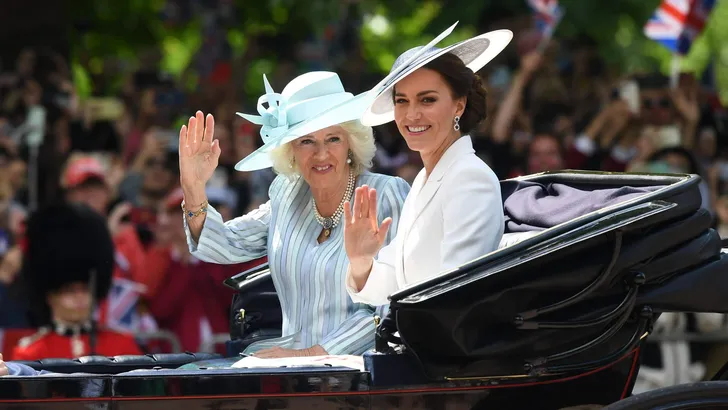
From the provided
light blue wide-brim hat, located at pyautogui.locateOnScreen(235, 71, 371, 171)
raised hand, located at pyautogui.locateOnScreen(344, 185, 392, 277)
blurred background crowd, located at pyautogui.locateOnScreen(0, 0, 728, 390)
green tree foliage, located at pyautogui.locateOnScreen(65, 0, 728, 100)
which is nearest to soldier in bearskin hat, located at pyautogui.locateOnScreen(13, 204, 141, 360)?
blurred background crowd, located at pyautogui.locateOnScreen(0, 0, 728, 390)

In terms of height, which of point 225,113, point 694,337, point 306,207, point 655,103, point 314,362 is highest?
point 225,113

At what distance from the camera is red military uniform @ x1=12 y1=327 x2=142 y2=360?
21.6 feet

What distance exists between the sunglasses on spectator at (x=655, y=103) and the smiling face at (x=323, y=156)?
19.5 feet

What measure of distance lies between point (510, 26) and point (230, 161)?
2.77 metres

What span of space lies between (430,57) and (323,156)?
0.79 meters

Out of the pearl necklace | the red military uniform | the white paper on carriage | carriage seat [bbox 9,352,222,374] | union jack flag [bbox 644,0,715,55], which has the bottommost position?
the white paper on carriage

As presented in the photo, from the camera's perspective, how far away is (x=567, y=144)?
10.2 metres

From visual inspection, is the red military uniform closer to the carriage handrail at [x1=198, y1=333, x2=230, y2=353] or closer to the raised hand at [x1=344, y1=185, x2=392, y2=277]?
the carriage handrail at [x1=198, y1=333, x2=230, y2=353]

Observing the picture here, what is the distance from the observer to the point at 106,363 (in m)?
4.76

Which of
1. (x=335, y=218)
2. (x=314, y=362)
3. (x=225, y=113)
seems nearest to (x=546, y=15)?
(x=225, y=113)

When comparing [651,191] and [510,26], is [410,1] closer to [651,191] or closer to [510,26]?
[510,26]

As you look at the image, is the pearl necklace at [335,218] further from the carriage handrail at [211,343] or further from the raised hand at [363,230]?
the carriage handrail at [211,343]

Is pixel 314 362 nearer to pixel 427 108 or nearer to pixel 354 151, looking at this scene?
pixel 427 108

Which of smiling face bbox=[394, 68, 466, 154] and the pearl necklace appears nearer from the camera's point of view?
smiling face bbox=[394, 68, 466, 154]
